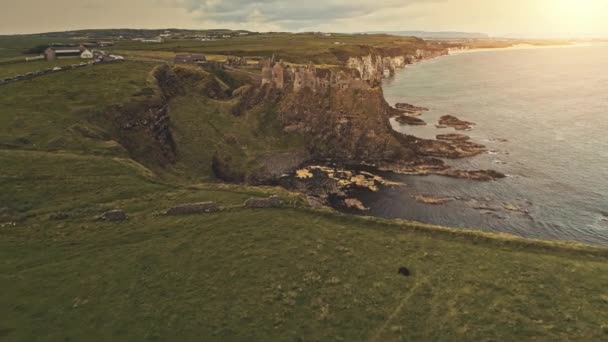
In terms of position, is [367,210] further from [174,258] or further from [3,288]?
[3,288]

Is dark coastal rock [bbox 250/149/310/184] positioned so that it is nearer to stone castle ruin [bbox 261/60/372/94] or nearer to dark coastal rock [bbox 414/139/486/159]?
stone castle ruin [bbox 261/60/372/94]

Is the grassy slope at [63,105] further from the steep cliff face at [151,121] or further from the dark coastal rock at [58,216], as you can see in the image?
the dark coastal rock at [58,216]

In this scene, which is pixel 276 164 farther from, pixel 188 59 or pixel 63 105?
pixel 188 59

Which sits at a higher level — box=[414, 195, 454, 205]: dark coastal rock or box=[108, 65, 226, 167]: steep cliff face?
box=[108, 65, 226, 167]: steep cliff face

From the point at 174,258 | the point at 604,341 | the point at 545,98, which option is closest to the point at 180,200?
the point at 174,258

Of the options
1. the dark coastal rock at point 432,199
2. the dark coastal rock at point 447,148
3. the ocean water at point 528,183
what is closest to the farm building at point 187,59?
the ocean water at point 528,183

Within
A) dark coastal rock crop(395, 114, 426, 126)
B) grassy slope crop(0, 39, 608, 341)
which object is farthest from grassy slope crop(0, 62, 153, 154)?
dark coastal rock crop(395, 114, 426, 126)
